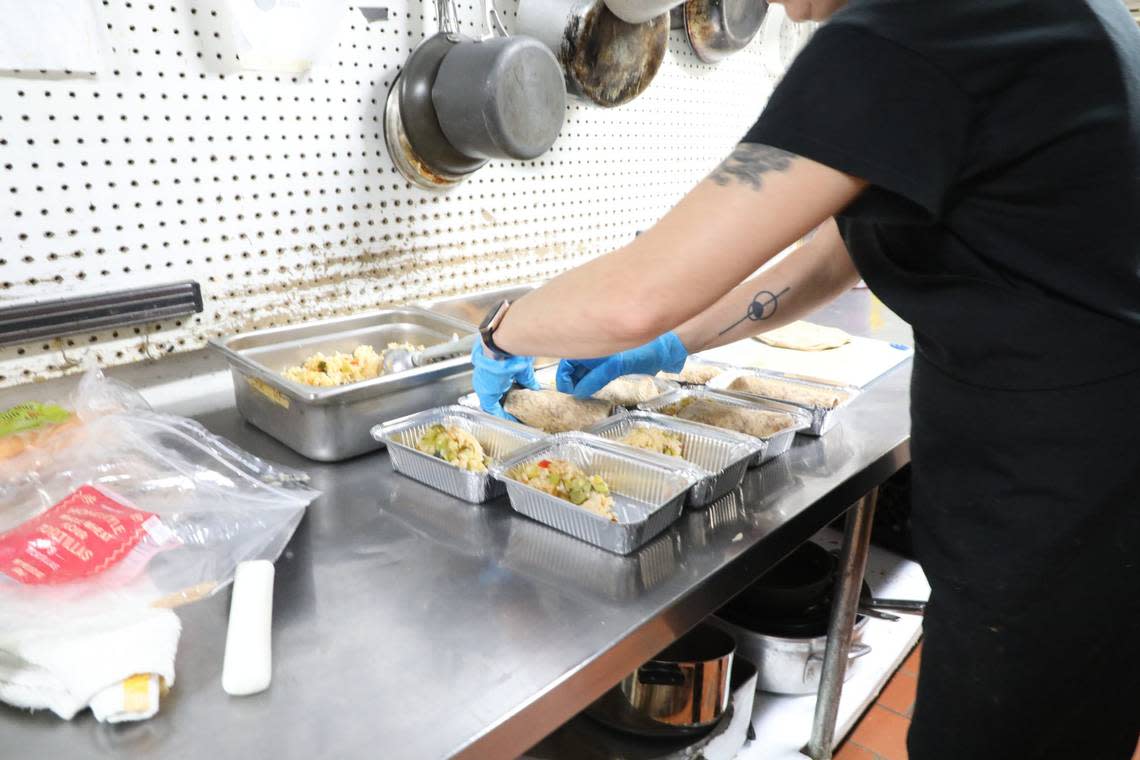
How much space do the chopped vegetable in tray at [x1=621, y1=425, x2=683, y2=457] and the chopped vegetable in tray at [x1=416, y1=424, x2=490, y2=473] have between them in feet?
0.77

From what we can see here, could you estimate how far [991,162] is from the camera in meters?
0.77

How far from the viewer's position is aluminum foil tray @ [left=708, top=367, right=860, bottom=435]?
4.46ft

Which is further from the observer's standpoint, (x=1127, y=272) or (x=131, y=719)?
(x=1127, y=272)

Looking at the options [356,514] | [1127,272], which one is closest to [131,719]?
[356,514]

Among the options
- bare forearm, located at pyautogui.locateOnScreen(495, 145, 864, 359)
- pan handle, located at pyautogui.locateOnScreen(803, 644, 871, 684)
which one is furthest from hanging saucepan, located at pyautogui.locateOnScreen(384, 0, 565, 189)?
pan handle, located at pyautogui.locateOnScreen(803, 644, 871, 684)

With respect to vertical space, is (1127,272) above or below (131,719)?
above

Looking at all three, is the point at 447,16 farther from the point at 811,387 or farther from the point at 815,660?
the point at 815,660

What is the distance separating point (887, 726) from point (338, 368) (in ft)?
5.02

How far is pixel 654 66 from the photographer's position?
1939mm

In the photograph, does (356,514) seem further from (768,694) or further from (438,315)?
(768,694)

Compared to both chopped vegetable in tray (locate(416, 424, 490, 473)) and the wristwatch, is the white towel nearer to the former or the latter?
chopped vegetable in tray (locate(416, 424, 490, 473))

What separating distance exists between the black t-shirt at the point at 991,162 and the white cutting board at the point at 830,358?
74cm

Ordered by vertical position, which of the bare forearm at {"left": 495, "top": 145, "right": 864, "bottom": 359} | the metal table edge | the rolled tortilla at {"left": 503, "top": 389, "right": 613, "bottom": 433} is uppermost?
the bare forearm at {"left": 495, "top": 145, "right": 864, "bottom": 359}

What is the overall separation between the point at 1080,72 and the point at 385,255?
1.25 m
